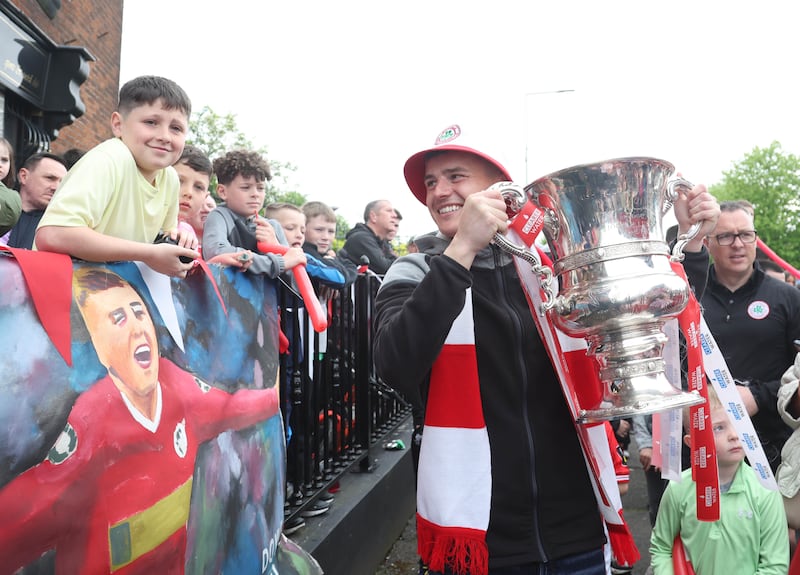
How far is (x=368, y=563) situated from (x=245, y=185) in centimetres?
239

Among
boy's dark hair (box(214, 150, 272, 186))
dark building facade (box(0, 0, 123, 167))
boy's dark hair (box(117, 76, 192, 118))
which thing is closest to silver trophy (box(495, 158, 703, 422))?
boy's dark hair (box(117, 76, 192, 118))

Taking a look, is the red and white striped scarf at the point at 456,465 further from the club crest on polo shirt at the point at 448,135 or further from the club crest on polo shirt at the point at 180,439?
the club crest on polo shirt at the point at 180,439

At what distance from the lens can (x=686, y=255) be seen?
1.98m

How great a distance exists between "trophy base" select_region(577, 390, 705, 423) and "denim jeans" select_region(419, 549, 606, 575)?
1.50ft

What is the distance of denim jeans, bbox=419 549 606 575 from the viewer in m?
1.65

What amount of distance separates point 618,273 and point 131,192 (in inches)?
60.3

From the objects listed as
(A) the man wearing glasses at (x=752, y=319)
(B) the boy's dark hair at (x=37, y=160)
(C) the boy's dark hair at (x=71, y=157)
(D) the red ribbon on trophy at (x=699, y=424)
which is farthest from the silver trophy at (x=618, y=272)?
(C) the boy's dark hair at (x=71, y=157)

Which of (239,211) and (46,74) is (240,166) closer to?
(239,211)

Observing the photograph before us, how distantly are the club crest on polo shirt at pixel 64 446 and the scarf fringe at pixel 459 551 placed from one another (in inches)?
36.6

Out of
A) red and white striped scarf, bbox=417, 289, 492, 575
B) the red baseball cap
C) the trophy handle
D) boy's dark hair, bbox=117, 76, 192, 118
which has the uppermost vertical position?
boy's dark hair, bbox=117, 76, 192, 118

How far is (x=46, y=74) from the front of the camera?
8.02 meters

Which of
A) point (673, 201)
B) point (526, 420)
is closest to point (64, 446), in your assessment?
point (526, 420)

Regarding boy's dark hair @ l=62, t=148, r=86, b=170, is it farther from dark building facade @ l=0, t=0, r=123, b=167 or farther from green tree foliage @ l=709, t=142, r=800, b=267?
green tree foliage @ l=709, t=142, r=800, b=267

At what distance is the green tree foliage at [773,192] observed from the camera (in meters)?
33.1
